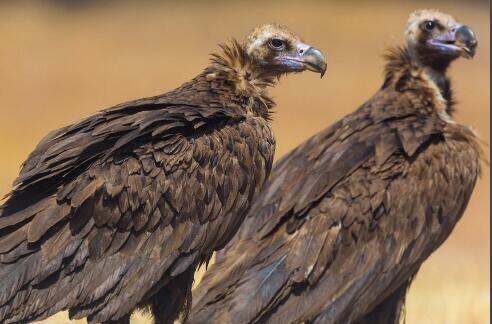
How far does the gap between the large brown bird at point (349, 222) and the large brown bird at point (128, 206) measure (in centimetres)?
51

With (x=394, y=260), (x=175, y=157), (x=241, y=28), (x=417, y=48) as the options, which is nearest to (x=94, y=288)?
(x=175, y=157)

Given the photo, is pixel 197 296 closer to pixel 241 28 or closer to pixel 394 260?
pixel 394 260

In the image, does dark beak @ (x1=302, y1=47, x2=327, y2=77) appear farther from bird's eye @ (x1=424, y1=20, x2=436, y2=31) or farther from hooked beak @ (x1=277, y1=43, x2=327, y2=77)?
bird's eye @ (x1=424, y1=20, x2=436, y2=31)

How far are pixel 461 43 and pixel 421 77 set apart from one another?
0.42 metres

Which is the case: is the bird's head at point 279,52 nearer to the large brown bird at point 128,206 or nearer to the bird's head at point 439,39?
the large brown bird at point 128,206

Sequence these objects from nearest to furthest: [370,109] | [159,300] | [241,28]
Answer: [159,300] < [370,109] < [241,28]

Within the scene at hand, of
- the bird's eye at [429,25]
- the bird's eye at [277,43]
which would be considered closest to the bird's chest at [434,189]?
the bird's eye at [277,43]

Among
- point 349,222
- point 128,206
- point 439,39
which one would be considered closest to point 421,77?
point 439,39

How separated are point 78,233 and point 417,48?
355 cm

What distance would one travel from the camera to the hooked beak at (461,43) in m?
10.2

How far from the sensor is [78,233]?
7.74 m

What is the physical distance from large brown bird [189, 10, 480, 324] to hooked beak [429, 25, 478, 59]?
652 millimetres

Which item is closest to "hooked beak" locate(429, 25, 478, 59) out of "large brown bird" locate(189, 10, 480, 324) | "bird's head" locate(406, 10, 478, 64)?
"bird's head" locate(406, 10, 478, 64)

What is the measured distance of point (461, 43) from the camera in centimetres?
1023
